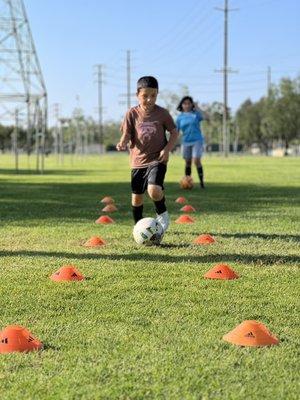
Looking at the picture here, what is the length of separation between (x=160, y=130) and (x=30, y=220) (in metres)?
2.90

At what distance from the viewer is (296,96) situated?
98250 millimetres

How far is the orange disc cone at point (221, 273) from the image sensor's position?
18.0ft

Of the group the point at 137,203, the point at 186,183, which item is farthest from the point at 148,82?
the point at 186,183

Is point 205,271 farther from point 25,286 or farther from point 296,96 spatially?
point 296,96

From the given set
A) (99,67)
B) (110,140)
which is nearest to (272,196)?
(99,67)

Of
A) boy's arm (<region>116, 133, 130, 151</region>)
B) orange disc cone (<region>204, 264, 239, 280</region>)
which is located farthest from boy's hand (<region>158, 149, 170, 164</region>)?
orange disc cone (<region>204, 264, 239, 280</region>)

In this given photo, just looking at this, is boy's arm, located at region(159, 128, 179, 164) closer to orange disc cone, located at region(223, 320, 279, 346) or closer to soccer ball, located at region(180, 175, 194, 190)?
orange disc cone, located at region(223, 320, 279, 346)

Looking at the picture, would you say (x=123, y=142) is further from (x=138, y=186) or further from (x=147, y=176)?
(x=138, y=186)

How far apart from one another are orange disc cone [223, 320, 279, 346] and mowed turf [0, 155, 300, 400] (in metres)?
0.06

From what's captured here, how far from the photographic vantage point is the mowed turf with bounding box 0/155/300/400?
318 centimetres

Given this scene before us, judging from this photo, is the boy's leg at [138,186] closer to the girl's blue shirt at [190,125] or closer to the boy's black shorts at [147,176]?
the boy's black shorts at [147,176]

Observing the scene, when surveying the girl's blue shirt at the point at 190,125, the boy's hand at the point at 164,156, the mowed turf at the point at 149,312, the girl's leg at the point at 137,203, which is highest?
the girl's blue shirt at the point at 190,125

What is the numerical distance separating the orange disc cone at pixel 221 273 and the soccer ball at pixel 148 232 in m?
1.76

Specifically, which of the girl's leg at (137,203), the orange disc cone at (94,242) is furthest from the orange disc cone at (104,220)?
the orange disc cone at (94,242)
